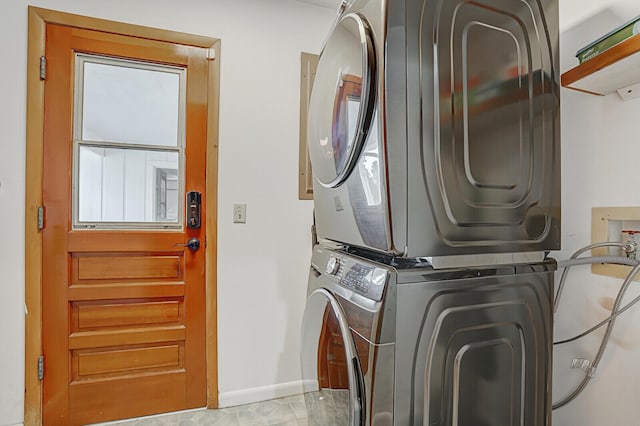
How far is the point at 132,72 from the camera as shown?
5.91ft

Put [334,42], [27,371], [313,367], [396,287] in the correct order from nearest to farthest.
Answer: [396,287] → [334,42] → [313,367] → [27,371]

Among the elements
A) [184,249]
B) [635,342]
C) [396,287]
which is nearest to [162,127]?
[184,249]

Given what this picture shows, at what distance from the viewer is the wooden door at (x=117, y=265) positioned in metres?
1.68

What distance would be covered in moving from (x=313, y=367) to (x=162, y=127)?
1458mm

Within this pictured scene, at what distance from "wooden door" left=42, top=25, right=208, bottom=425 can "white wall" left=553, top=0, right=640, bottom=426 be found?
1.70 metres

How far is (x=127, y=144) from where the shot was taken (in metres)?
1.78

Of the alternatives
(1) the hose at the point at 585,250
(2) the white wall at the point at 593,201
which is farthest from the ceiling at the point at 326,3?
(1) the hose at the point at 585,250

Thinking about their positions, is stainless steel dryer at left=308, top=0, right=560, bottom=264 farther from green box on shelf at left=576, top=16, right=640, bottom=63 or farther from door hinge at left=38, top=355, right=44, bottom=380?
door hinge at left=38, top=355, right=44, bottom=380

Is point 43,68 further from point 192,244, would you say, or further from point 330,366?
point 330,366

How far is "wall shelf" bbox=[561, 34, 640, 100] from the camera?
90cm

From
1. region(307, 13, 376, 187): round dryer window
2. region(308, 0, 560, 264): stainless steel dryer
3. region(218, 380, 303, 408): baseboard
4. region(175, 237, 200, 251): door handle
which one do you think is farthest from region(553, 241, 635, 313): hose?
region(175, 237, 200, 251): door handle

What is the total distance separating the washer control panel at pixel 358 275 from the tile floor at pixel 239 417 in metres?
1.11

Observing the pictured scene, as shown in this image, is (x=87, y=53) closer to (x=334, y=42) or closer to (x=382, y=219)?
(x=334, y=42)

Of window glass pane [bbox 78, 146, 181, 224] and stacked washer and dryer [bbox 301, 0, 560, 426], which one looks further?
window glass pane [bbox 78, 146, 181, 224]
